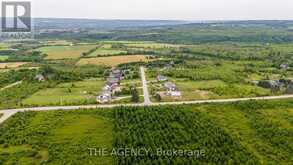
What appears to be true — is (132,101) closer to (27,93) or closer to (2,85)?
(27,93)

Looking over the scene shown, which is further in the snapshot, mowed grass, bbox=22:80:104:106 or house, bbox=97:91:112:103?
house, bbox=97:91:112:103

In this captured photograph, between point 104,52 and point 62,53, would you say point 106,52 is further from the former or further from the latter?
point 62,53

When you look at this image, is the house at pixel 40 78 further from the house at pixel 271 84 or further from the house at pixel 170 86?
the house at pixel 271 84

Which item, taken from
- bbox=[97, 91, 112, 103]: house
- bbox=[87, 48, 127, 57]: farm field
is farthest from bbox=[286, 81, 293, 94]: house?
bbox=[87, 48, 127, 57]: farm field

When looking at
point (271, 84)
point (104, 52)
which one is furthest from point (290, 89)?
point (104, 52)

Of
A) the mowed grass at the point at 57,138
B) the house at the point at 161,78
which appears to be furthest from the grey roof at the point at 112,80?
the mowed grass at the point at 57,138

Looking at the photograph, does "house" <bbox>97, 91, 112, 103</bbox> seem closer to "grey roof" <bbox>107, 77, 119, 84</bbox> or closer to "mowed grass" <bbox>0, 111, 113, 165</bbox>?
"mowed grass" <bbox>0, 111, 113, 165</bbox>

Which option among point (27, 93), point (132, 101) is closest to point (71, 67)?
point (27, 93)
